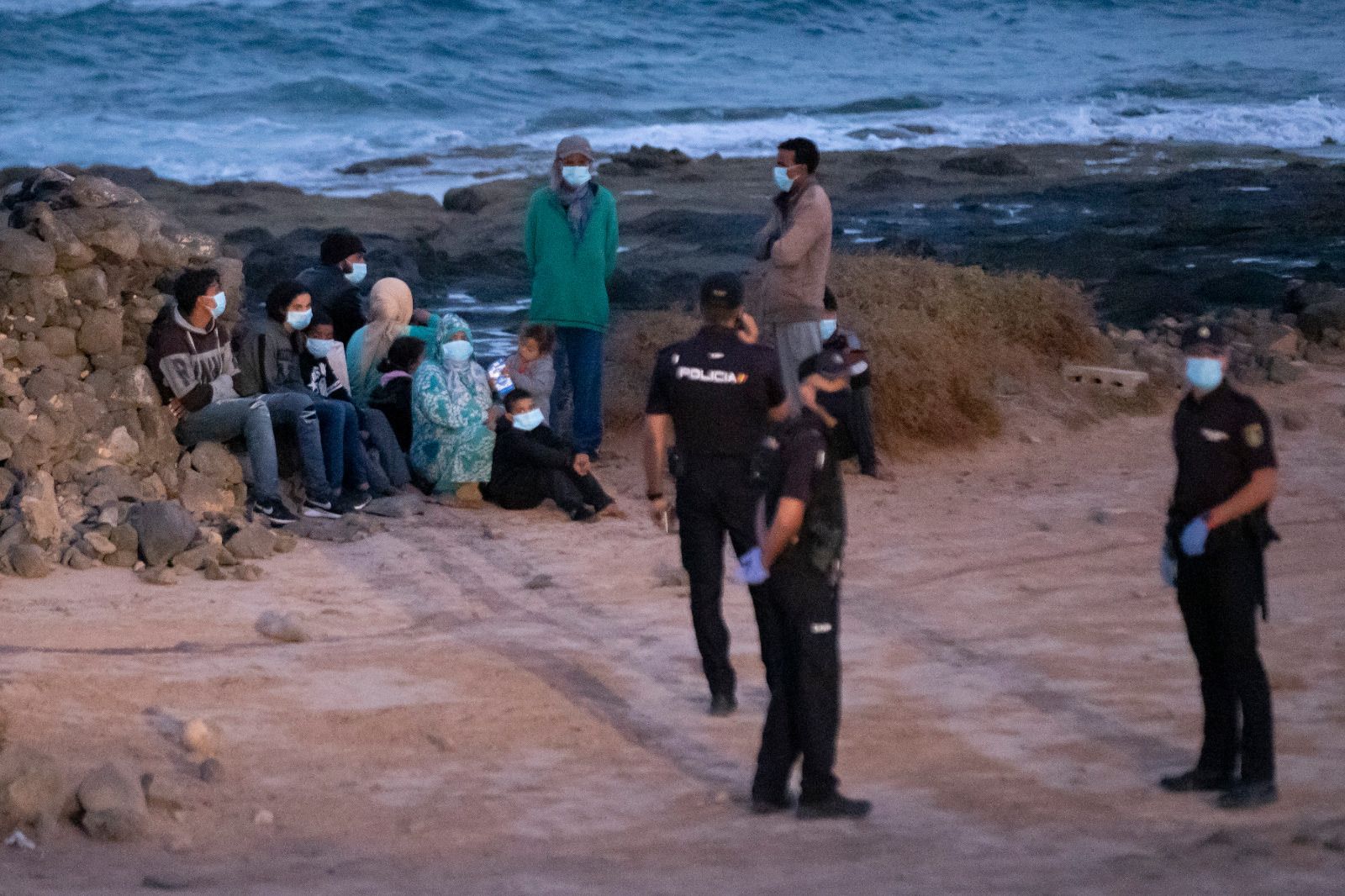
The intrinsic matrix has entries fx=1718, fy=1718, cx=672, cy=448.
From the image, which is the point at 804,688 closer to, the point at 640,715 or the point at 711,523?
the point at 711,523

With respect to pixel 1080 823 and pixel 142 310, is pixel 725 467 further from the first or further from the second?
pixel 142 310

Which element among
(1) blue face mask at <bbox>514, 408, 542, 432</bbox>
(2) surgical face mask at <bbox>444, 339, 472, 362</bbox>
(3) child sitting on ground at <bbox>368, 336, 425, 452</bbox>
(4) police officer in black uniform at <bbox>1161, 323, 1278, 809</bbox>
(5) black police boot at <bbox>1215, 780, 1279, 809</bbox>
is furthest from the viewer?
(3) child sitting on ground at <bbox>368, 336, 425, 452</bbox>

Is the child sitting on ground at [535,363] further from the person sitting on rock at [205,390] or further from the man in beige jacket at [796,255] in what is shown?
the person sitting on rock at [205,390]

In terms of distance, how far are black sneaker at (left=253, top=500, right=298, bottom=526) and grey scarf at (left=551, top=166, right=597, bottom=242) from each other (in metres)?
2.44

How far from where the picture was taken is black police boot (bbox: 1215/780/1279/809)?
19.2 ft

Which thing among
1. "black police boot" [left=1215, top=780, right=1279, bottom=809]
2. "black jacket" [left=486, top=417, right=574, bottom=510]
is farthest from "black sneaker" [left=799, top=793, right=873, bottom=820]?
"black jacket" [left=486, top=417, right=574, bottom=510]

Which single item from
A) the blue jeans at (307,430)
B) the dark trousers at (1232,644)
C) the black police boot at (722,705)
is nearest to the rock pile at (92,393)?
the blue jeans at (307,430)

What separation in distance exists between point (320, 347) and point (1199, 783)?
19.8 feet

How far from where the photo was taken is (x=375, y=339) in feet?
35.7

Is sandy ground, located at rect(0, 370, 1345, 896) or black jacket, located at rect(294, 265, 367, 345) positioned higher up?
black jacket, located at rect(294, 265, 367, 345)

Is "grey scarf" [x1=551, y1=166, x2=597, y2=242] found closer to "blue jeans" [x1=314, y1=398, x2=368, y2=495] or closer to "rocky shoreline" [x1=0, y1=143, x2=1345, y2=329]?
"blue jeans" [x1=314, y1=398, x2=368, y2=495]

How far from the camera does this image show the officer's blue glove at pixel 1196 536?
5.75 metres

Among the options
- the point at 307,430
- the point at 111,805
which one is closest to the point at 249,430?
the point at 307,430

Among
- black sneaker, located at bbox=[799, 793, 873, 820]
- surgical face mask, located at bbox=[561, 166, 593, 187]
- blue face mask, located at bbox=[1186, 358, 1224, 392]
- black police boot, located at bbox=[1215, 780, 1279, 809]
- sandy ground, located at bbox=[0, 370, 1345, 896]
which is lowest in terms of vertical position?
sandy ground, located at bbox=[0, 370, 1345, 896]
